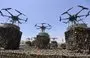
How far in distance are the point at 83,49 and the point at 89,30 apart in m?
2.14

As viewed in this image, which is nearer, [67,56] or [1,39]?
[67,56]

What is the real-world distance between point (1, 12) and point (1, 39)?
9895mm

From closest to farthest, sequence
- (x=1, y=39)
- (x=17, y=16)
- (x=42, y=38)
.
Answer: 1. (x=1, y=39)
2. (x=42, y=38)
3. (x=17, y=16)

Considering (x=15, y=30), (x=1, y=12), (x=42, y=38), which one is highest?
(x=1, y=12)

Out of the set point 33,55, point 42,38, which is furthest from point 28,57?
point 42,38

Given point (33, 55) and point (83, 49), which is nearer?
point (33, 55)

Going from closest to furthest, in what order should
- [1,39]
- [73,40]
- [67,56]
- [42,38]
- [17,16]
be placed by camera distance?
1. [67,56]
2. [73,40]
3. [1,39]
4. [42,38]
5. [17,16]

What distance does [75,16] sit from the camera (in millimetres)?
31750

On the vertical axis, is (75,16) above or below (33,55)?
above

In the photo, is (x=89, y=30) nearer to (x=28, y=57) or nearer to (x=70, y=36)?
(x=70, y=36)

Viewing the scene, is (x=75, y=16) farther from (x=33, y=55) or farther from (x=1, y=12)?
(x=33, y=55)

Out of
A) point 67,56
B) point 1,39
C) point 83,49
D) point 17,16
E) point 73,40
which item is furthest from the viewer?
point 17,16

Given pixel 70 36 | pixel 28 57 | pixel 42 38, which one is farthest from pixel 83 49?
pixel 42 38

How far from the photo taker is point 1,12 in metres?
30.3
